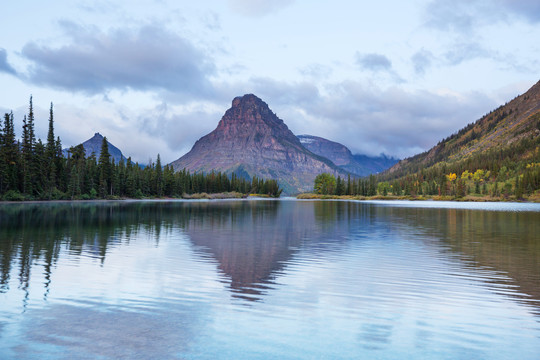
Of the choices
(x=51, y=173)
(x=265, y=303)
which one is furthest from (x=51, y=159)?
(x=265, y=303)

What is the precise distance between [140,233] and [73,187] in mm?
114811

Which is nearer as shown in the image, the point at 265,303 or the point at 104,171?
the point at 265,303

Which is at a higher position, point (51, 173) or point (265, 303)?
point (51, 173)

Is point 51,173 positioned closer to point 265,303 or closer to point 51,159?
point 51,159

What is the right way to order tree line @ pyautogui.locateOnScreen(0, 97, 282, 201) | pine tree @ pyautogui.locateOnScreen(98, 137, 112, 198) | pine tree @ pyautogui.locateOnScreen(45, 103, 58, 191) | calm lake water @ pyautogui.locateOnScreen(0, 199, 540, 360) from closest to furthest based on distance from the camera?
calm lake water @ pyautogui.locateOnScreen(0, 199, 540, 360) → tree line @ pyautogui.locateOnScreen(0, 97, 282, 201) → pine tree @ pyautogui.locateOnScreen(45, 103, 58, 191) → pine tree @ pyautogui.locateOnScreen(98, 137, 112, 198)

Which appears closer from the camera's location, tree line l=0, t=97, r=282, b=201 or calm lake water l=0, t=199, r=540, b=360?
calm lake water l=0, t=199, r=540, b=360

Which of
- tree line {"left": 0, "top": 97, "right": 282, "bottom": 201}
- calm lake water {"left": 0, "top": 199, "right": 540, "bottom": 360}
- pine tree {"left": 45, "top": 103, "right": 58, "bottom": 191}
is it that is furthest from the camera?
pine tree {"left": 45, "top": 103, "right": 58, "bottom": 191}

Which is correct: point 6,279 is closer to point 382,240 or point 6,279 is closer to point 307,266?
point 307,266

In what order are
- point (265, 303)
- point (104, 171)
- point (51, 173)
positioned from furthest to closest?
point (104, 171) → point (51, 173) → point (265, 303)

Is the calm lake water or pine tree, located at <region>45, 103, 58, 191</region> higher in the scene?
pine tree, located at <region>45, 103, 58, 191</region>

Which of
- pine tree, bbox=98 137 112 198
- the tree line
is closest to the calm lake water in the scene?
the tree line

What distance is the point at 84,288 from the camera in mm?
16484

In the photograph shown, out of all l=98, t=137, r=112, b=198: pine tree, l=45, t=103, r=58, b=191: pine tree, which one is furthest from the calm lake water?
l=98, t=137, r=112, b=198: pine tree

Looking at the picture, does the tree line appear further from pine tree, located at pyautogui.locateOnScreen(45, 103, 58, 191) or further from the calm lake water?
the calm lake water
